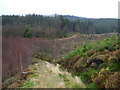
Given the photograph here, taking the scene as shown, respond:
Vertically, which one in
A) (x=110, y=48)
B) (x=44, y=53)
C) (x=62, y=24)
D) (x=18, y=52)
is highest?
(x=62, y=24)

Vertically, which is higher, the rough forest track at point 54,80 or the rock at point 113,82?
the rock at point 113,82

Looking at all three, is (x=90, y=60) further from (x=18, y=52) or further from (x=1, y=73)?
(x=18, y=52)

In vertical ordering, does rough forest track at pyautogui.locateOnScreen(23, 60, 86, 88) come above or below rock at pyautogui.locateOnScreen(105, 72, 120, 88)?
below

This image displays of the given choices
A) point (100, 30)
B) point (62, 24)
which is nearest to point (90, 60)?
point (62, 24)

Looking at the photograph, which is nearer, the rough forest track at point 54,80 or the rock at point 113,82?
the rock at point 113,82

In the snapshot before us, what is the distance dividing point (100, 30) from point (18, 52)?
176ft

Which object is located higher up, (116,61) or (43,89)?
(116,61)

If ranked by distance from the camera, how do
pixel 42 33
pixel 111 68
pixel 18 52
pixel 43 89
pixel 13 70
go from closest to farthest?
1. pixel 111 68
2. pixel 43 89
3. pixel 13 70
4. pixel 18 52
5. pixel 42 33

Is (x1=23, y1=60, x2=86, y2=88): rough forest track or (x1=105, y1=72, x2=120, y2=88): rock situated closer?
(x1=105, y1=72, x2=120, y2=88): rock

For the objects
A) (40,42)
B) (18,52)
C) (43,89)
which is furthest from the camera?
(40,42)

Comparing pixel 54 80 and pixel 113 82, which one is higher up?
pixel 113 82

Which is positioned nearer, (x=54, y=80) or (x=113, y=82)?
(x=113, y=82)

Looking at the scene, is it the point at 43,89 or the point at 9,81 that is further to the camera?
the point at 9,81

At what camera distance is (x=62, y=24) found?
57625 mm
